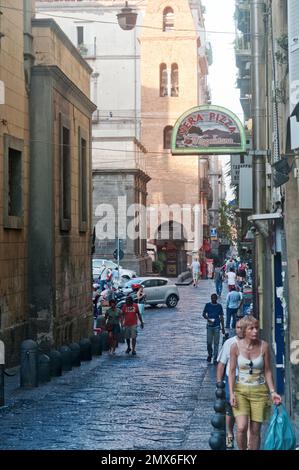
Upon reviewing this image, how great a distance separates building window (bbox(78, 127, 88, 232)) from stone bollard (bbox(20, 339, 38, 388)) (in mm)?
9481

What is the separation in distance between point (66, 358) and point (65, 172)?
20.8ft

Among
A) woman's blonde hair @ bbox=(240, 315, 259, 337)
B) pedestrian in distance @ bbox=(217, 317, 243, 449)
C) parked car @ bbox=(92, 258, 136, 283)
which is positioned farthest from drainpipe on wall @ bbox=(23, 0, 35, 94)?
parked car @ bbox=(92, 258, 136, 283)

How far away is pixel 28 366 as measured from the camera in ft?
53.5

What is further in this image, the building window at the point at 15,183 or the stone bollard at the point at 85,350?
the stone bollard at the point at 85,350

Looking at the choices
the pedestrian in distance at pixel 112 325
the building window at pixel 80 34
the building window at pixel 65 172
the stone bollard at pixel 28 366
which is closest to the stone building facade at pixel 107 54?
the building window at pixel 80 34

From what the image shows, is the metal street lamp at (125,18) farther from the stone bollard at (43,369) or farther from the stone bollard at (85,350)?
the stone bollard at (43,369)

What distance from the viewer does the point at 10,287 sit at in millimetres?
19406

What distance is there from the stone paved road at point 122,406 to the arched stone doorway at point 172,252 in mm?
39088

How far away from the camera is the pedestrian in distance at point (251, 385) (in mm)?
9273

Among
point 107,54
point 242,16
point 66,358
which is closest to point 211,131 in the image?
point 66,358

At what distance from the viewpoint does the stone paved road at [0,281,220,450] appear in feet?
37.4

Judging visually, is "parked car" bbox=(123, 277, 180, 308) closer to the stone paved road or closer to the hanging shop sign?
the stone paved road

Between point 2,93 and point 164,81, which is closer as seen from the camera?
point 2,93

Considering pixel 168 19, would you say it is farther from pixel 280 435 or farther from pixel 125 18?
pixel 280 435
